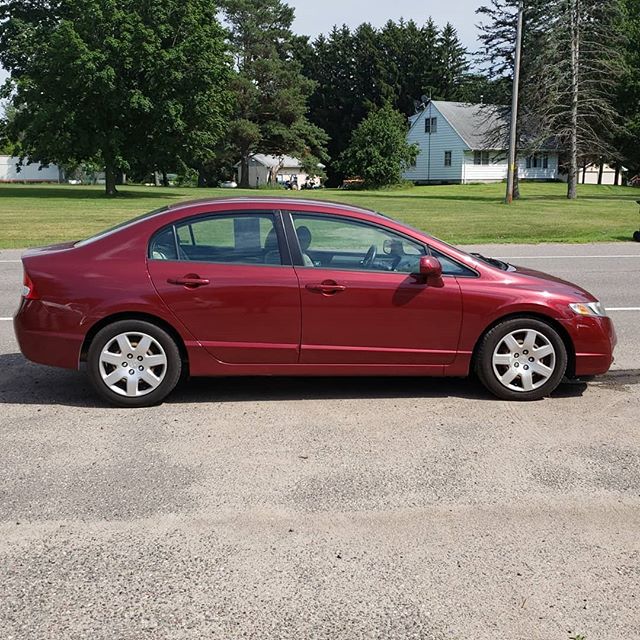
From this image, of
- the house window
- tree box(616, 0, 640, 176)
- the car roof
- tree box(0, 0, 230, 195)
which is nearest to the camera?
the car roof

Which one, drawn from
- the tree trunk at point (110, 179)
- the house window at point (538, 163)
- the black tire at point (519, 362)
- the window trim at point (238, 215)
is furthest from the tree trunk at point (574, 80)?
the window trim at point (238, 215)

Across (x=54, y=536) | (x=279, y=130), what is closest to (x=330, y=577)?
(x=54, y=536)

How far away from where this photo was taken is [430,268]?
5582 millimetres

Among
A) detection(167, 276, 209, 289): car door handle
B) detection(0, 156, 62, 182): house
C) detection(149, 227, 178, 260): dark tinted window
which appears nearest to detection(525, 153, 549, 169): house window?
detection(0, 156, 62, 182): house

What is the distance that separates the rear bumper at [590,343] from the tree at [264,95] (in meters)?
59.0

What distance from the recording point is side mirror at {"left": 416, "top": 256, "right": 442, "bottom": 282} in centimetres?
559

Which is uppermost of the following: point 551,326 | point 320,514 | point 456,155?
point 456,155

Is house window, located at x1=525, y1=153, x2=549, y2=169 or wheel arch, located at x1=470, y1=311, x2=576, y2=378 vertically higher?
house window, located at x1=525, y1=153, x2=549, y2=169

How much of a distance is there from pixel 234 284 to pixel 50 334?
138 cm

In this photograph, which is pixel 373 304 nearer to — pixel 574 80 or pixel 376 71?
pixel 574 80

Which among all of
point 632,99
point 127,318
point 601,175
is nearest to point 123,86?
point 632,99

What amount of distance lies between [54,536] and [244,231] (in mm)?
2780

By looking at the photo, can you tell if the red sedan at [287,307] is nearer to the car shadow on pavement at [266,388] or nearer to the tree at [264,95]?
the car shadow on pavement at [266,388]

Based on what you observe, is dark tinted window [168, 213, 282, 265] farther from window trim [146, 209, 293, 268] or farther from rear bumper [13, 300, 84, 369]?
rear bumper [13, 300, 84, 369]
